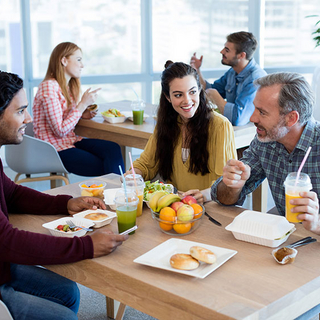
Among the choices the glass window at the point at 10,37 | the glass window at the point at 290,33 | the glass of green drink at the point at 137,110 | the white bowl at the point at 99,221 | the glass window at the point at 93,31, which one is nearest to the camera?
the white bowl at the point at 99,221

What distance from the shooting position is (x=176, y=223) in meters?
1.64

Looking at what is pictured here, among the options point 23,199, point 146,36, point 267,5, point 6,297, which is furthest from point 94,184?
point 267,5

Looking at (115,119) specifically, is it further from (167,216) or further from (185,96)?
(167,216)

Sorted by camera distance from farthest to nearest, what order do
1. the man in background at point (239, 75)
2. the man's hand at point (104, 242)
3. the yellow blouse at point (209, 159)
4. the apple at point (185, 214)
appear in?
1. the man in background at point (239, 75)
2. the yellow blouse at point (209, 159)
3. the apple at point (185, 214)
4. the man's hand at point (104, 242)

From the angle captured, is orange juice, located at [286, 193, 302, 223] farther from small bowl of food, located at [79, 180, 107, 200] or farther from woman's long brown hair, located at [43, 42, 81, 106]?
woman's long brown hair, located at [43, 42, 81, 106]

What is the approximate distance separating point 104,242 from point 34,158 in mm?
2009

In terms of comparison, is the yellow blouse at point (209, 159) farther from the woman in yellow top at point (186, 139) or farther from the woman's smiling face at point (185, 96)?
the woman's smiling face at point (185, 96)

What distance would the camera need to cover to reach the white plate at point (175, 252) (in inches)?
55.2

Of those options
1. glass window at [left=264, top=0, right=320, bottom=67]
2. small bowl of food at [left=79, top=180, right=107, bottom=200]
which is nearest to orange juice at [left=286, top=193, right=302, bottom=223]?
small bowl of food at [left=79, top=180, right=107, bottom=200]

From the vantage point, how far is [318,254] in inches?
59.6

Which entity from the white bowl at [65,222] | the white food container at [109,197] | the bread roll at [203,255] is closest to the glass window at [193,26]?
the white food container at [109,197]

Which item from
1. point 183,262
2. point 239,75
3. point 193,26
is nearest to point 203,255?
point 183,262

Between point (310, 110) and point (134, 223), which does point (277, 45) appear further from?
point (134, 223)

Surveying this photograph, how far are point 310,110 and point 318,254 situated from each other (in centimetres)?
66
